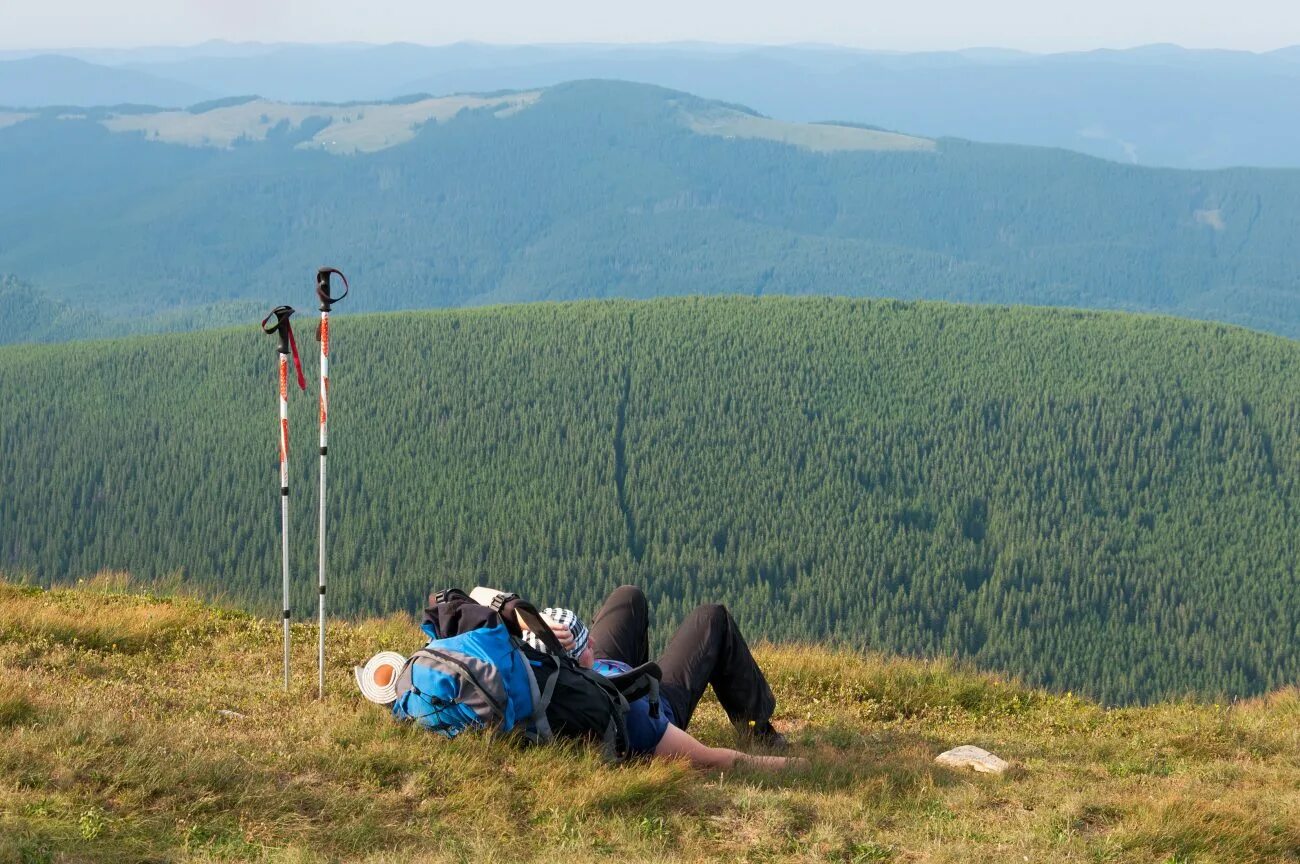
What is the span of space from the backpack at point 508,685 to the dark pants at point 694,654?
72 cm

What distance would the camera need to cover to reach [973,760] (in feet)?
33.9

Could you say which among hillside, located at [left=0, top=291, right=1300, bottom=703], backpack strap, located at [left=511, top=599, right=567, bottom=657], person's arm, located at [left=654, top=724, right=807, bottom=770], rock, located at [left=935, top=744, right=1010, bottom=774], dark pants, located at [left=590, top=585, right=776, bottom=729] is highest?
backpack strap, located at [left=511, top=599, right=567, bottom=657]

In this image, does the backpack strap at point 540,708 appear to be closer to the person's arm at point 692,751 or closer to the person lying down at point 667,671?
the person lying down at point 667,671

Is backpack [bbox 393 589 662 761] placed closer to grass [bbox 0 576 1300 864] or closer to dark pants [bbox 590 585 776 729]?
grass [bbox 0 576 1300 864]

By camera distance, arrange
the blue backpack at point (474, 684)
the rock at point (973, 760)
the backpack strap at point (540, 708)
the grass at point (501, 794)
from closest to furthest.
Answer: the grass at point (501, 794) → the blue backpack at point (474, 684) → the backpack strap at point (540, 708) → the rock at point (973, 760)

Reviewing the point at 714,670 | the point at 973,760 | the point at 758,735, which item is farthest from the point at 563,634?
the point at 973,760

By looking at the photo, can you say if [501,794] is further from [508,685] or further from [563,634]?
[563,634]

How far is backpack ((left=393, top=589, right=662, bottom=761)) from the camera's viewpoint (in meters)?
8.48

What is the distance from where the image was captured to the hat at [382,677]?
909 cm

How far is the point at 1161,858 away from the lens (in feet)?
26.6

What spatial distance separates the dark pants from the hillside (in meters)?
85.0

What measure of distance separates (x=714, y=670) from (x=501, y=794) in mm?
2425

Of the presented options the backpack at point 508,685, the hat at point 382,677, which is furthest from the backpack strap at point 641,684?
the hat at point 382,677

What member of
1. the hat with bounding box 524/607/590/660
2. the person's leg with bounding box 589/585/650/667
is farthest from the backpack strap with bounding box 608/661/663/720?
the person's leg with bounding box 589/585/650/667
